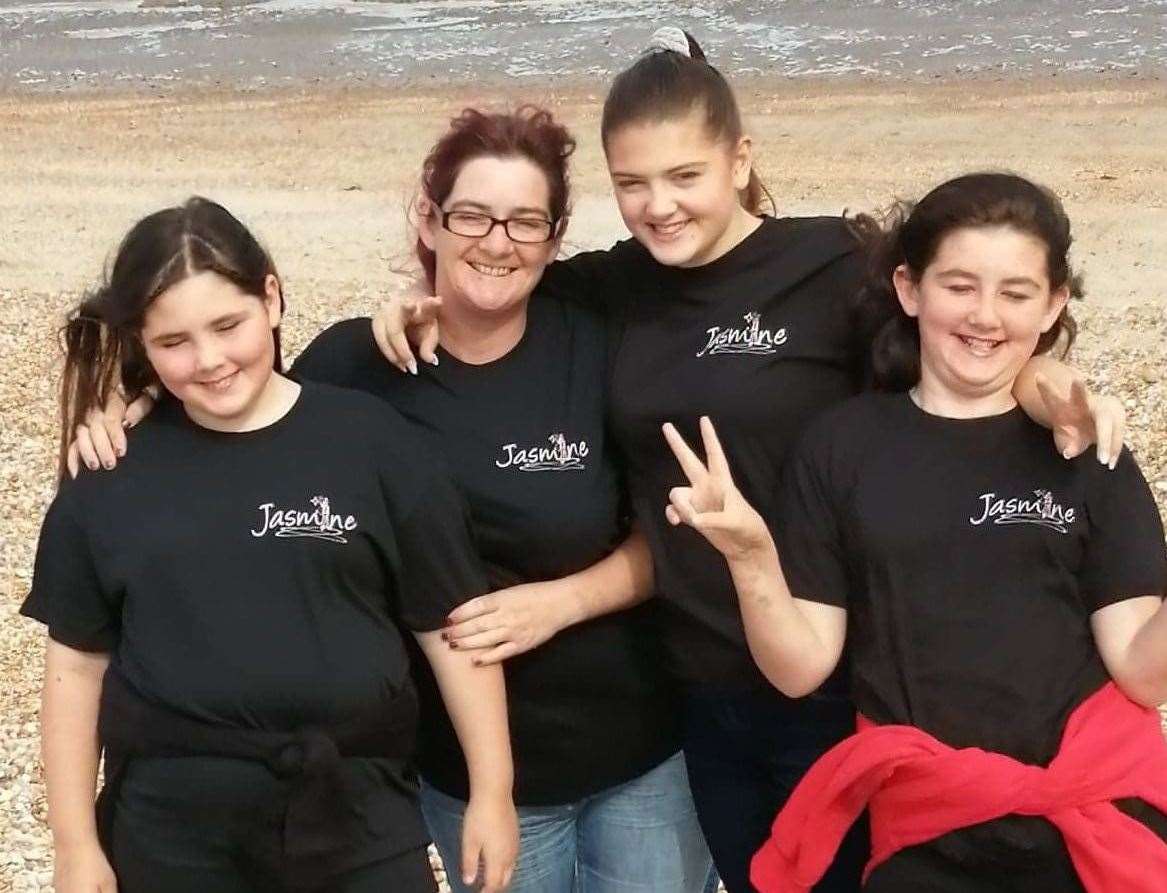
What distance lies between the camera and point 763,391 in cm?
304

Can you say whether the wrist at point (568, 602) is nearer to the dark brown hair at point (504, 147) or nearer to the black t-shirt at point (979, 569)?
the black t-shirt at point (979, 569)

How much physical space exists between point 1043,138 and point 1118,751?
51.4 feet

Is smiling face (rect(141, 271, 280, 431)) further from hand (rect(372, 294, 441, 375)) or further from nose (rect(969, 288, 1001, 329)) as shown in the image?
nose (rect(969, 288, 1001, 329))

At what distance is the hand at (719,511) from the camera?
106 inches

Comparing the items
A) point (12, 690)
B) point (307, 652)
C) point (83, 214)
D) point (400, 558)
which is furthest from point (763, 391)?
point (83, 214)

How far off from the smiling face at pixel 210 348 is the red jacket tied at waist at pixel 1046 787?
1.35 meters

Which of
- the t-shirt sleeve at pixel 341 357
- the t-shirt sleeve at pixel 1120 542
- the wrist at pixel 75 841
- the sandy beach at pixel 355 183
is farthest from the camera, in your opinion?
the sandy beach at pixel 355 183

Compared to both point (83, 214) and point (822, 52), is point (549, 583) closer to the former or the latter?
point (83, 214)

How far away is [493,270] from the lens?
9.92ft

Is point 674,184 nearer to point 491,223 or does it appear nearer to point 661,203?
point 661,203

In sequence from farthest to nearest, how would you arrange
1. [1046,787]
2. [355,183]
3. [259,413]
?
1. [355,183]
2. [259,413]
3. [1046,787]

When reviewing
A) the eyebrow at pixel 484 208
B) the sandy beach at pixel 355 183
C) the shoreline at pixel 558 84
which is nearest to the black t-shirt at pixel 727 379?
the eyebrow at pixel 484 208

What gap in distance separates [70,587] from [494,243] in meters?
1.08

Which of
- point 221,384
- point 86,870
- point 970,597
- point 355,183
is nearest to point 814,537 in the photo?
point 970,597
